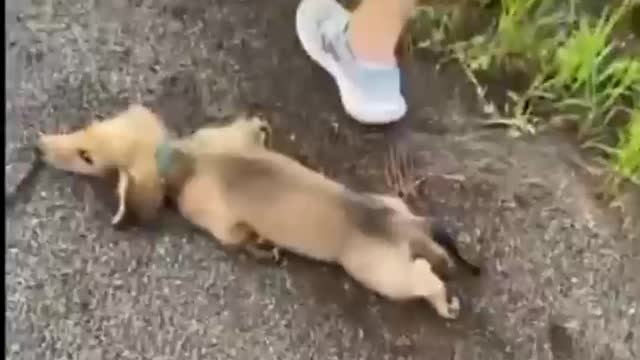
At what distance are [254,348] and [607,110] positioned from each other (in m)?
0.61

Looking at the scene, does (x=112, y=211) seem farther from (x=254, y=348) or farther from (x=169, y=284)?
(x=254, y=348)

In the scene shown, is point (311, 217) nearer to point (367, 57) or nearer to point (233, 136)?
point (233, 136)

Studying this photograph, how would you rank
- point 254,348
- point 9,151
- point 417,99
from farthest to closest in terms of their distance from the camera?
1. point 417,99
2. point 9,151
3. point 254,348

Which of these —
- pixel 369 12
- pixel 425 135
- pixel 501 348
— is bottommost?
pixel 501 348

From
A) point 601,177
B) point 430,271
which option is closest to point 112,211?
point 430,271

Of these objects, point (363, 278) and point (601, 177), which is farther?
point (601, 177)

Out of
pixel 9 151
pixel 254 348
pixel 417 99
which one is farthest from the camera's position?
pixel 417 99

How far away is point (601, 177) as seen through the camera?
1.66 metres

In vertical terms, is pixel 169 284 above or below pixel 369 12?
below

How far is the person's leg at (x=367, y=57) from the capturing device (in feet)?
5.39

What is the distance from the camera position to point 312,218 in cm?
146

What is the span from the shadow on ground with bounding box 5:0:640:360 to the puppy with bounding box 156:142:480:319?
0.14 feet

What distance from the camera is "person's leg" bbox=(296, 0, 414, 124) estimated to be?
64.6 inches

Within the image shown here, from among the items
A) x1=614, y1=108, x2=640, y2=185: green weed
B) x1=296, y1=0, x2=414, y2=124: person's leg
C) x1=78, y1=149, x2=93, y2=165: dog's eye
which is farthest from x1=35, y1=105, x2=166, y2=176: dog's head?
x1=614, y1=108, x2=640, y2=185: green weed
